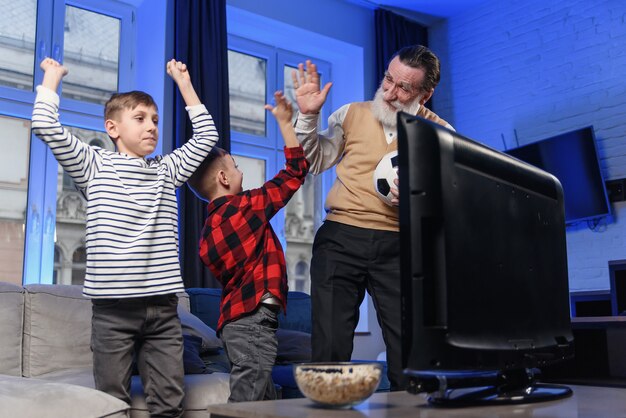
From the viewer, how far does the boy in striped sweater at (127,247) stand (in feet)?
6.21

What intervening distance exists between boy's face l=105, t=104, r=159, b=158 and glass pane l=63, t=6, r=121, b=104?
Result: 2.90 metres

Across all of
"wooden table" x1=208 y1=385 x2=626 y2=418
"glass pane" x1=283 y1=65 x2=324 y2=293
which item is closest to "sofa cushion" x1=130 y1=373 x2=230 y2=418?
"wooden table" x1=208 y1=385 x2=626 y2=418

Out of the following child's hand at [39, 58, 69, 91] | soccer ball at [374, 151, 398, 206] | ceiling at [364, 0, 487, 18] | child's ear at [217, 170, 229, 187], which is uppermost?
ceiling at [364, 0, 487, 18]

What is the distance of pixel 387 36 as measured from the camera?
18.7ft

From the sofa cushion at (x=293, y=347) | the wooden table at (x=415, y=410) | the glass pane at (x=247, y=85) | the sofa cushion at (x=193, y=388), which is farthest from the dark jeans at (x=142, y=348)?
the glass pane at (x=247, y=85)

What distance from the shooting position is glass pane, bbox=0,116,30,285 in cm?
425

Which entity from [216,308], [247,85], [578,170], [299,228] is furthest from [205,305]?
[299,228]

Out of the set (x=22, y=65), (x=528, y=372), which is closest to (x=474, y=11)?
(x=22, y=65)

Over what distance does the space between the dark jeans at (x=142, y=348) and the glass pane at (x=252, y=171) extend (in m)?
3.44

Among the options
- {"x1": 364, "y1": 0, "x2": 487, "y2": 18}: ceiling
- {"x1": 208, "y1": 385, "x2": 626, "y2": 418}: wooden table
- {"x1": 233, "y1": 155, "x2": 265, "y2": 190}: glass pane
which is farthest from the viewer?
{"x1": 364, "y1": 0, "x2": 487, "y2": 18}: ceiling

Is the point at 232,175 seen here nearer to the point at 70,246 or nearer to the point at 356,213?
the point at 356,213

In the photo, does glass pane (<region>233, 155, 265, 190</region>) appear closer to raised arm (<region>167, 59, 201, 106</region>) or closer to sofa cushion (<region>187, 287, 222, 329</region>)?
sofa cushion (<region>187, 287, 222, 329</region>)

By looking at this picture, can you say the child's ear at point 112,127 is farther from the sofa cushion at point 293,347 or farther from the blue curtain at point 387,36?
the blue curtain at point 387,36

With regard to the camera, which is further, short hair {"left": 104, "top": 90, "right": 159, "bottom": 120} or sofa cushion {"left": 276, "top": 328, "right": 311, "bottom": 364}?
sofa cushion {"left": 276, "top": 328, "right": 311, "bottom": 364}
